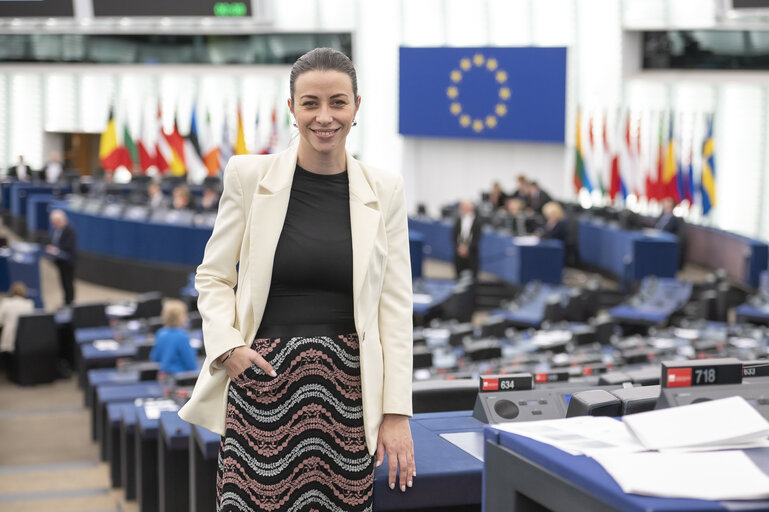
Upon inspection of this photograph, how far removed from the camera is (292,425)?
215 cm

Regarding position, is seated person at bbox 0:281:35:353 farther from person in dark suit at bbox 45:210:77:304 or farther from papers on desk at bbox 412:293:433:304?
papers on desk at bbox 412:293:433:304

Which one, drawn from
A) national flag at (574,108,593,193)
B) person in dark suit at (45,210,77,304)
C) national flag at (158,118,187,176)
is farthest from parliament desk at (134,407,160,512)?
national flag at (158,118,187,176)

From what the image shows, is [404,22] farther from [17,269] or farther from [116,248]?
[17,269]

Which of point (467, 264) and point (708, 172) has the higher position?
→ point (708, 172)

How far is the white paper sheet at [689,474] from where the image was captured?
151 cm

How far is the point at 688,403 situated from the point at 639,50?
20158 mm

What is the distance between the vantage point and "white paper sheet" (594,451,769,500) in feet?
4.96

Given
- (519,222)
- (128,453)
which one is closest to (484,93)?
(519,222)

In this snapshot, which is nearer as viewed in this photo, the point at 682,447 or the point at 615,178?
the point at 682,447

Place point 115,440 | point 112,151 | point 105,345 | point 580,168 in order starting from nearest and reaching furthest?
point 115,440, point 105,345, point 580,168, point 112,151

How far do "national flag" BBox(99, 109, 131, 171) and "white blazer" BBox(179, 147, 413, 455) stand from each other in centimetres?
2076

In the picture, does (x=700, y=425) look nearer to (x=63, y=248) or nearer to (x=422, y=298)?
(x=422, y=298)

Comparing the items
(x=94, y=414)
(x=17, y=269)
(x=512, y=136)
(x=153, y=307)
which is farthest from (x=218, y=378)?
(x=512, y=136)

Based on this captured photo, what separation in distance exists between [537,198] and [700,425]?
17.5 metres
